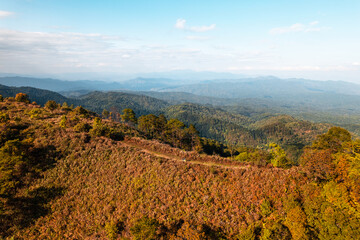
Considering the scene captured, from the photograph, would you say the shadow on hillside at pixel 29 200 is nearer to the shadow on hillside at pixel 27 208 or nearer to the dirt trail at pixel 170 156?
the shadow on hillside at pixel 27 208

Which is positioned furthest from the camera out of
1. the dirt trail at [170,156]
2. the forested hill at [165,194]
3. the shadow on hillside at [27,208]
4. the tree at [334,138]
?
the tree at [334,138]

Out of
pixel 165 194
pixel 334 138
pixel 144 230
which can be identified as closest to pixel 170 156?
pixel 165 194

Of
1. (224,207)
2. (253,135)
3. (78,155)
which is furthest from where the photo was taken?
(253,135)

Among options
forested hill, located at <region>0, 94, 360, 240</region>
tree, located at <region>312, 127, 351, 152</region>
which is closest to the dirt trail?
forested hill, located at <region>0, 94, 360, 240</region>

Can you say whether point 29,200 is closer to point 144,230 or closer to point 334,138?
point 144,230

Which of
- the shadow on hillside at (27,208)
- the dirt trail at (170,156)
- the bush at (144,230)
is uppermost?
the dirt trail at (170,156)

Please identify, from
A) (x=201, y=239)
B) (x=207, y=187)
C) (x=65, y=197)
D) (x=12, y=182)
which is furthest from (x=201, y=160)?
(x=12, y=182)

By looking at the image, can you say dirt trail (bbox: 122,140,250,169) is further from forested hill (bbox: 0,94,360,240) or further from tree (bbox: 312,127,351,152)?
tree (bbox: 312,127,351,152)

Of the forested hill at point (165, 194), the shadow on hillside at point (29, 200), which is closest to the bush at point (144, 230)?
the forested hill at point (165, 194)

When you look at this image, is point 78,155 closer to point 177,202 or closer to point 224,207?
point 177,202
